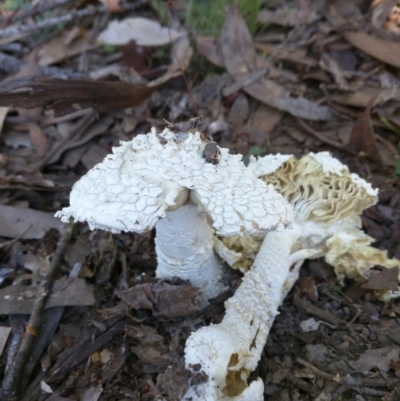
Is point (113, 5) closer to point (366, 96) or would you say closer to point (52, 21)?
point (52, 21)

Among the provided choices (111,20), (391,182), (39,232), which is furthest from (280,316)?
(111,20)

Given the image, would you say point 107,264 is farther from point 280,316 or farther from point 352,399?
point 352,399

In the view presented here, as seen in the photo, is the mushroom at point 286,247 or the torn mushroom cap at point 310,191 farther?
the torn mushroom cap at point 310,191

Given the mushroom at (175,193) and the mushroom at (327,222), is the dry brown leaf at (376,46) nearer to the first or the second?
the mushroom at (327,222)

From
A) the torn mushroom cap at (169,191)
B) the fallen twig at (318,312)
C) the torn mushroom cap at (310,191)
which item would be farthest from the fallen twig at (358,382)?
the torn mushroom cap at (169,191)

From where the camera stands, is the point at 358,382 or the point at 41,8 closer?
the point at 358,382

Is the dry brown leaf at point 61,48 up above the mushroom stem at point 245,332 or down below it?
below

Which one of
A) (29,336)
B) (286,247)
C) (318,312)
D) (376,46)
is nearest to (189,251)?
(286,247)
